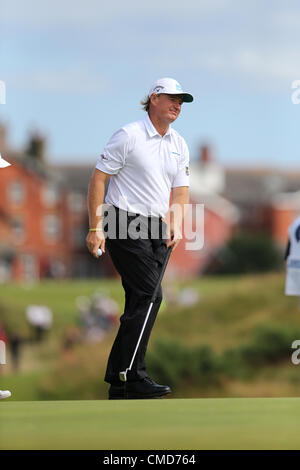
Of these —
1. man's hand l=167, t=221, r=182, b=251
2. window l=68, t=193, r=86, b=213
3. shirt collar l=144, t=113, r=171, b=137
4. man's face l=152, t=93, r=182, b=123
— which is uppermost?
man's face l=152, t=93, r=182, b=123

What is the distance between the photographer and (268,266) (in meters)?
84.8

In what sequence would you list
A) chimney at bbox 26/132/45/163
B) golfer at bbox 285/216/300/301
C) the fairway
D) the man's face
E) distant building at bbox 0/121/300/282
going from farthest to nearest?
1. distant building at bbox 0/121/300/282
2. chimney at bbox 26/132/45/163
3. golfer at bbox 285/216/300/301
4. the man's face
5. the fairway

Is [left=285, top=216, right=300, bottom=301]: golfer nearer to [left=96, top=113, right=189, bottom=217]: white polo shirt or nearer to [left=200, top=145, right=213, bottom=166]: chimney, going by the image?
[left=96, top=113, right=189, bottom=217]: white polo shirt

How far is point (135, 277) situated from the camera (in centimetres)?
583

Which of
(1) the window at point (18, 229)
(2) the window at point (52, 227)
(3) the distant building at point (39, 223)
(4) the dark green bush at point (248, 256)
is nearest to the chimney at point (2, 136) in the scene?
(3) the distant building at point (39, 223)

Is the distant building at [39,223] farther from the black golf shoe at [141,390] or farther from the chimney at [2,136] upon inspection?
the black golf shoe at [141,390]

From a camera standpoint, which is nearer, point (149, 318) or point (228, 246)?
point (149, 318)

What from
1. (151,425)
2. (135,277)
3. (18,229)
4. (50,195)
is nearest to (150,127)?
(135,277)

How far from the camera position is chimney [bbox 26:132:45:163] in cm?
9038

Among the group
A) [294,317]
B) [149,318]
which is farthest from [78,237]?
[149,318]

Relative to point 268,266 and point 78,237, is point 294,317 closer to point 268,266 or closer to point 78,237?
point 268,266

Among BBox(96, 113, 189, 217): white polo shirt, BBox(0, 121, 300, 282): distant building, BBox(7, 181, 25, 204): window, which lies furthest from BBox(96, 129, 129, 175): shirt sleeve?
BBox(7, 181, 25, 204): window
